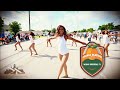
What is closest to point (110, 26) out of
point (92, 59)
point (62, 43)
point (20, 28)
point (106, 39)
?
point (106, 39)

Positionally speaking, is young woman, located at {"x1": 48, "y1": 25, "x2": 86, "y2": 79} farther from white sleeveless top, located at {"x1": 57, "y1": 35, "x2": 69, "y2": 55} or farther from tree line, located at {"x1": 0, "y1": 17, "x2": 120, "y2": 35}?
tree line, located at {"x1": 0, "y1": 17, "x2": 120, "y2": 35}

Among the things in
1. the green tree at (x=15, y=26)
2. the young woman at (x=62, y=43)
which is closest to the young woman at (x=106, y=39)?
the young woman at (x=62, y=43)

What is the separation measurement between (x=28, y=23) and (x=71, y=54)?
1.25 m

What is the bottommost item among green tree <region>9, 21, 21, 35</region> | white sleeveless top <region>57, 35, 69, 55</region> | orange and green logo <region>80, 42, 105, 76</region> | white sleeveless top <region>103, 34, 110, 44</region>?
orange and green logo <region>80, 42, 105, 76</region>

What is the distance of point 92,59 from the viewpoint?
A: 586 centimetres

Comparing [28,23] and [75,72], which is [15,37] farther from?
[75,72]

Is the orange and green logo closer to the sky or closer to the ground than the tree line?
closer to the ground

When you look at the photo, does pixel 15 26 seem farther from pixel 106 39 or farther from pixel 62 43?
pixel 106 39

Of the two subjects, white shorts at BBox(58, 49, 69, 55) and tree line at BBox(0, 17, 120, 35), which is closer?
white shorts at BBox(58, 49, 69, 55)

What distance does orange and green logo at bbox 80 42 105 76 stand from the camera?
5.84m

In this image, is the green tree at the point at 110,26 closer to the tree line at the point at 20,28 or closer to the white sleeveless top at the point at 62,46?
the tree line at the point at 20,28

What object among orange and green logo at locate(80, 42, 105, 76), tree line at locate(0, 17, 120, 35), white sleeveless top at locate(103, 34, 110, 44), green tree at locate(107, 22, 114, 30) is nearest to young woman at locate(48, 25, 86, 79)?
tree line at locate(0, 17, 120, 35)

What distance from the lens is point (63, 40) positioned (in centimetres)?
565
